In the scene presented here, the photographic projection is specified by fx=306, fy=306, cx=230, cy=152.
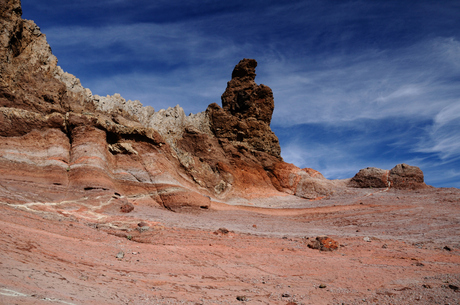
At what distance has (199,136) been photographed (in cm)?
2977

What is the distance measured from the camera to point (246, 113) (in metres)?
34.7

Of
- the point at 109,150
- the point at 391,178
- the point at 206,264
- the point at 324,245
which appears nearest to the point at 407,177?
the point at 391,178

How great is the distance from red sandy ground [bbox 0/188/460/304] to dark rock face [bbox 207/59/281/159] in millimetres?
18256

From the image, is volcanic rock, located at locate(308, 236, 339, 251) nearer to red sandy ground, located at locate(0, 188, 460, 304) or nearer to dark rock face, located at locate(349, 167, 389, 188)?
red sandy ground, located at locate(0, 188, 460, 304)

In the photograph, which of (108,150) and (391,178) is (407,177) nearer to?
(391,178)

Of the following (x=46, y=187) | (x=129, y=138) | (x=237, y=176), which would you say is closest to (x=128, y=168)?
(x=129, y=138)

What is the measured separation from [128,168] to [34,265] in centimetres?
1584

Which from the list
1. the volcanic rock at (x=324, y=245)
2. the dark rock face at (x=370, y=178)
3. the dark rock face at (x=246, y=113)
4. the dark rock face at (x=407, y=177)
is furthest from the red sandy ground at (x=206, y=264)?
the dark rock face at (x=246, y=113)

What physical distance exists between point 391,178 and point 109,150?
88.2 feet

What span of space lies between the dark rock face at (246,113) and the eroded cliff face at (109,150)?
0.50 feet

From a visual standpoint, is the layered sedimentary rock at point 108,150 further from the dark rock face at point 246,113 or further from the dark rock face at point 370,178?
the dark rock face at point 370,178

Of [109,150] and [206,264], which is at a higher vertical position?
[109,150]

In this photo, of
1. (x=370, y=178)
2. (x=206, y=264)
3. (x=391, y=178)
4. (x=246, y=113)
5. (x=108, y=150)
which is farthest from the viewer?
(x=246, y=113)

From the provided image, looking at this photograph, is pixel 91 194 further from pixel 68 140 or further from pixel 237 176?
pixel 237 176
